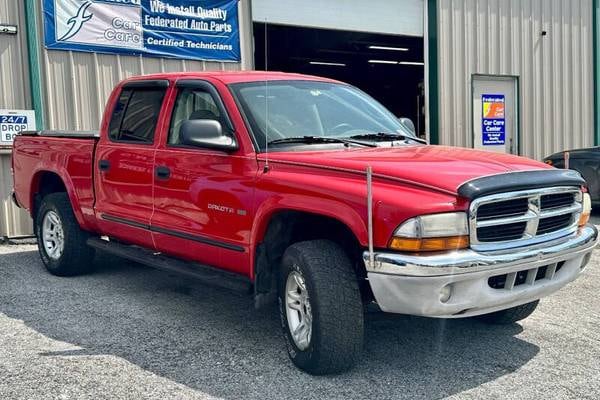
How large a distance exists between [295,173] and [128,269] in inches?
143

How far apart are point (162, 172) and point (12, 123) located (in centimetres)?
476

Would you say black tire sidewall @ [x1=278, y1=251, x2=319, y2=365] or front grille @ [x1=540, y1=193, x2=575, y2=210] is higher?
front grille @ [x1=540, y1=193, x2=575, y2=210]

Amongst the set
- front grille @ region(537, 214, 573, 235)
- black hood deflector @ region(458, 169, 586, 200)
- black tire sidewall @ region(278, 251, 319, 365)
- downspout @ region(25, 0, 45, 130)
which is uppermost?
downspout @ region(25, 0, 45, 130)

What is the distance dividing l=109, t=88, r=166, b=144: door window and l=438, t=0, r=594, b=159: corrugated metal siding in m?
8.11

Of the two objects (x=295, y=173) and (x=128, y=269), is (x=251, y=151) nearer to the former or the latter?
(x=295, y=173)

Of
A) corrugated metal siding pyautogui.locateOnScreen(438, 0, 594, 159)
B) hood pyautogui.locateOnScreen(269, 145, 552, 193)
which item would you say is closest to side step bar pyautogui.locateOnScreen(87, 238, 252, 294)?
hood pyautogui.locateOnScreen(269, 145, 552, 193)

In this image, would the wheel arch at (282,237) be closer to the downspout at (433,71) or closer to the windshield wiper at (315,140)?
the windshield wiper at (315,140)

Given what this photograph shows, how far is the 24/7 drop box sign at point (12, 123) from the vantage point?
8.90m

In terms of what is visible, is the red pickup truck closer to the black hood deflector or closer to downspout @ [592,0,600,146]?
the black hood deflector

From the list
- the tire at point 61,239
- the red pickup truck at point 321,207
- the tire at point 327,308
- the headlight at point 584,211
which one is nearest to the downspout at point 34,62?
the tire at point 61,239

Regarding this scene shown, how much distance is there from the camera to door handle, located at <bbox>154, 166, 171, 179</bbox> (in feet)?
16.8

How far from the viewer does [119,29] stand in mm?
9688

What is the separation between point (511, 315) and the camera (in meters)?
5.01

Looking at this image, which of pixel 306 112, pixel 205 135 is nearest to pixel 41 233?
pixel 205 135
